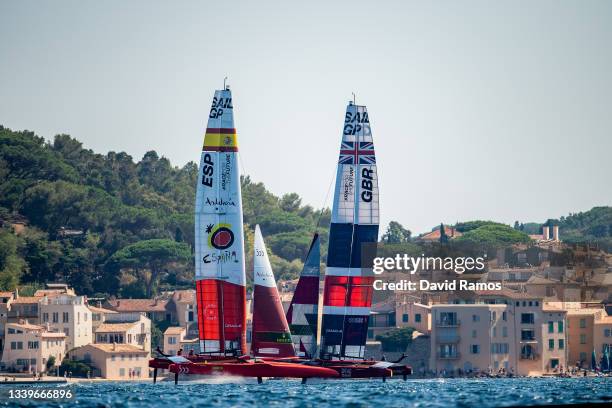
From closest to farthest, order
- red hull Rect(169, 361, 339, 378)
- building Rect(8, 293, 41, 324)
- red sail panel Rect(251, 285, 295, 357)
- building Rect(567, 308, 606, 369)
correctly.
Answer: red hull Rect(169, 361, 339, 378) < red sail panel Rect(251, 285, 295, 357) < building Rect(567, 308, 606, 369) < building Rect(8, 293, 41, 324)

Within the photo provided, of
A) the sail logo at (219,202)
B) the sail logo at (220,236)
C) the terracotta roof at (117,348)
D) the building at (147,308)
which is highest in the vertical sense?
the sail logo at (219,202)

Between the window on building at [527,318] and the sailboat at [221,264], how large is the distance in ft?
148

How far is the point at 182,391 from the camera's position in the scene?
2359 inches

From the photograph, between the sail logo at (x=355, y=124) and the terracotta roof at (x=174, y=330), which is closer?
the sail logo at (x=355, y=124)

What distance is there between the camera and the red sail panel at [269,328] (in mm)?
62844

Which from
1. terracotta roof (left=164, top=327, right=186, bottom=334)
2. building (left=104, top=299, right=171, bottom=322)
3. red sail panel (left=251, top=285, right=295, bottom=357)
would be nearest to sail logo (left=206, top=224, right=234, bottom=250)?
red sail panel (left=251, top=285, right=295, bottom=357)

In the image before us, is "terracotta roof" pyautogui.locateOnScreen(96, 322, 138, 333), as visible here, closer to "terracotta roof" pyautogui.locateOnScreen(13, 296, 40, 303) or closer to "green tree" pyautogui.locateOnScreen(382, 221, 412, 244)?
"terracotta roof" pyautogui.locateOnScreen(13, 296, 40, 303)

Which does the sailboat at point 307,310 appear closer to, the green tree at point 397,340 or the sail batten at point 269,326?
the sail batten at point 269,326

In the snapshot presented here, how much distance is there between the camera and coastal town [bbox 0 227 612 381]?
10194cm

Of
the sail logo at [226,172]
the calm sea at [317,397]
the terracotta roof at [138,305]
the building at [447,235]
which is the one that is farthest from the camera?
the building at [447,235]

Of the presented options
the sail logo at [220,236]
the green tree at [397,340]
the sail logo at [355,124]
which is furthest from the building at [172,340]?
the sail logo at [220,236]

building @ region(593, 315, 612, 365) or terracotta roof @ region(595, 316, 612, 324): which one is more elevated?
terracotta roof @ region(595, 316, 612, 324)

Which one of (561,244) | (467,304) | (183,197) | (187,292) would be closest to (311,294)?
(467,304)

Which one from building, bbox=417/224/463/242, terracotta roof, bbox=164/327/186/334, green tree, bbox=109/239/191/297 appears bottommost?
terracotta roof, bbox=164/327/186/334
